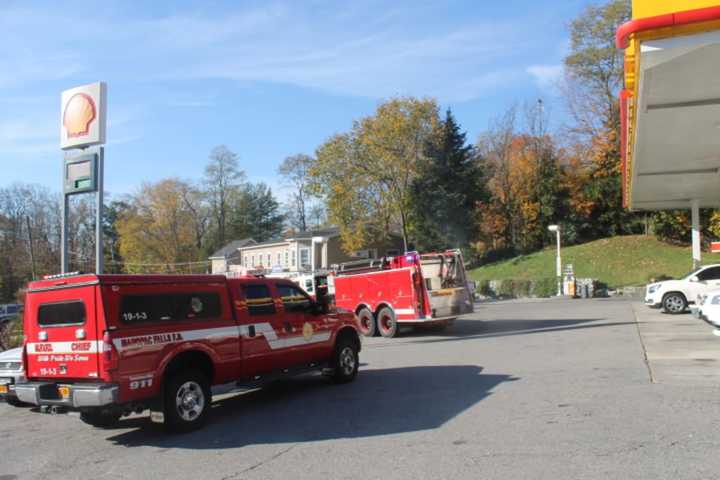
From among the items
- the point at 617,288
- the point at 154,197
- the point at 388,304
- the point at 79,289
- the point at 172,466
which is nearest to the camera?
the point at 172,466

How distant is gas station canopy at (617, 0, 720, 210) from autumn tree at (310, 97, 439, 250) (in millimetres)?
29805

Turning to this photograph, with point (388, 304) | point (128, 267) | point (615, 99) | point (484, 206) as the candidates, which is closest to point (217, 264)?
point (128, 267)

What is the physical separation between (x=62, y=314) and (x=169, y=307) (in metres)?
1.28

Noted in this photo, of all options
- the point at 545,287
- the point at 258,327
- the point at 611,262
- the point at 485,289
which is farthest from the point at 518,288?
the point at 258,327

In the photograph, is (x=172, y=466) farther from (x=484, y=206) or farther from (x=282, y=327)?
(x=484, y=206)

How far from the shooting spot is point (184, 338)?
8008 millimetres

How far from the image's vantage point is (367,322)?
19781mm

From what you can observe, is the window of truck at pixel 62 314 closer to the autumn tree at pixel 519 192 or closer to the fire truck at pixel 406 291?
the fire truck at pixel 406 291

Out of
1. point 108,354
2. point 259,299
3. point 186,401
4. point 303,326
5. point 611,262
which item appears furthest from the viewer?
point 611,262

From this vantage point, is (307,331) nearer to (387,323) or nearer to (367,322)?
(387,323)

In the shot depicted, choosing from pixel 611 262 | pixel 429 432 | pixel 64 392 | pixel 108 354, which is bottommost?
pixel 429 432

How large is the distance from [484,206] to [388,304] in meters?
36.2

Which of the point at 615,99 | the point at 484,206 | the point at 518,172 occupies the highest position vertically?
the point at 615,99

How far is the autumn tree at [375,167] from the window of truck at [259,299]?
4192 cm
